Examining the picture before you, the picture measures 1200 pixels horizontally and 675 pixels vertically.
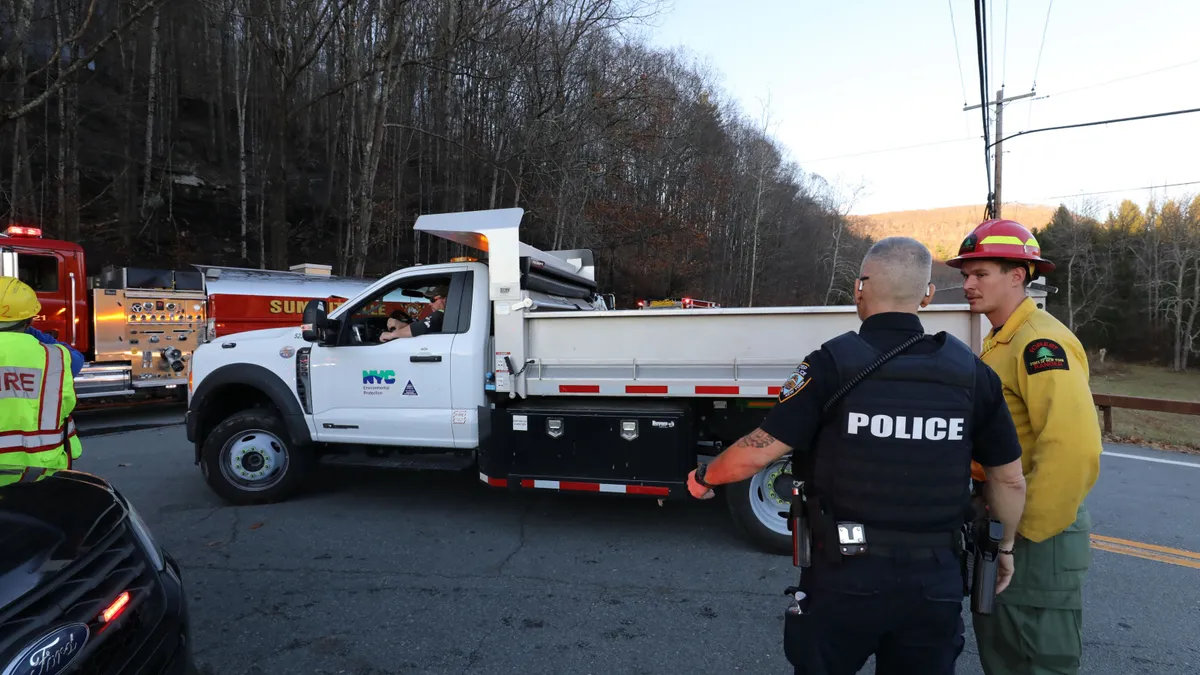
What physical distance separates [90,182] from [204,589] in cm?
2540

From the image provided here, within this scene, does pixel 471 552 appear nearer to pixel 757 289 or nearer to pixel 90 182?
pixel 90 182

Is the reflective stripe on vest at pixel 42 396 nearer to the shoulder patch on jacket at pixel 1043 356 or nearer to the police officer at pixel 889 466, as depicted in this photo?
the police officer at pixel 889 466

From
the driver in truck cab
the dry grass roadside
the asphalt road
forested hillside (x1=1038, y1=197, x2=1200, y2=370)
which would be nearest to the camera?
the asphalt road

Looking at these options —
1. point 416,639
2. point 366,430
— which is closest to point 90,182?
point 366,430

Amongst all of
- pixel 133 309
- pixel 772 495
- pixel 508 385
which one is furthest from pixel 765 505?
pixel 133 309

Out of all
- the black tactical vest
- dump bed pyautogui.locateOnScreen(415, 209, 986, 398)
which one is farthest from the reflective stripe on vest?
the black tactical vest

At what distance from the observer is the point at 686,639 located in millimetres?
3291

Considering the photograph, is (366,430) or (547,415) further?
(366,430)

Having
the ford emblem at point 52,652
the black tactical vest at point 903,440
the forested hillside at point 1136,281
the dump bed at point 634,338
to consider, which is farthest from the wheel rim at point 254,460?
the forested hillside at point 1136,281

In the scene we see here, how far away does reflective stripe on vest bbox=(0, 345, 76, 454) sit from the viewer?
113 inches

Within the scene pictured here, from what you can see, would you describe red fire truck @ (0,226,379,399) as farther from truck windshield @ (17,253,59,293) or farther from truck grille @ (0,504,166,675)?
truck grille @ (0,504,166,675)

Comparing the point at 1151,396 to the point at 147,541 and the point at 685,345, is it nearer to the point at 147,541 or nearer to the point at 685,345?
the point at 685,345

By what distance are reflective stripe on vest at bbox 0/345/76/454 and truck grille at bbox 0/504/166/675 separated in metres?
1.21

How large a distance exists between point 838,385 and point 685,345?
8.87 feet
